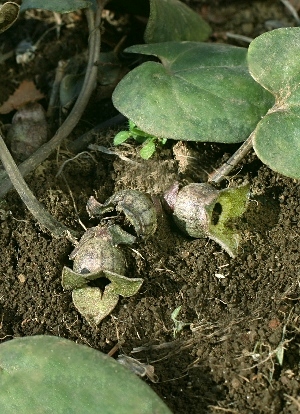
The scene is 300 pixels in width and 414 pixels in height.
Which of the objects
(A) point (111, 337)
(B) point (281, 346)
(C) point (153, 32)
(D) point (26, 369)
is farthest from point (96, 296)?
(C) point (153, 32)

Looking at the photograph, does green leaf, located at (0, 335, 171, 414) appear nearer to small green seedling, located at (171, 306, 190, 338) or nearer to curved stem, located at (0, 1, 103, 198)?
small green seedling, located at (171, 306, 190, 338)

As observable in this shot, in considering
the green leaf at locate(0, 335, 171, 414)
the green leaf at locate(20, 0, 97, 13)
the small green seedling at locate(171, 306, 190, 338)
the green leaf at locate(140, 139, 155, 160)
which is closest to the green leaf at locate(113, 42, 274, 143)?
the green leaf at locate(140, 139, 155, 160)

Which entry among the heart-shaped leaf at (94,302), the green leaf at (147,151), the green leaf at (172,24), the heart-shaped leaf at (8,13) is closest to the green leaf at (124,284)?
the heart-shaped leaf at (94,302)

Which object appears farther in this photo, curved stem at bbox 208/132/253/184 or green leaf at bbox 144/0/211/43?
green leaf at bbox 144/0/211/43

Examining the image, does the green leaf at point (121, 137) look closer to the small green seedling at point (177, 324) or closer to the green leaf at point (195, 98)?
the green leaf at point (195, 98)

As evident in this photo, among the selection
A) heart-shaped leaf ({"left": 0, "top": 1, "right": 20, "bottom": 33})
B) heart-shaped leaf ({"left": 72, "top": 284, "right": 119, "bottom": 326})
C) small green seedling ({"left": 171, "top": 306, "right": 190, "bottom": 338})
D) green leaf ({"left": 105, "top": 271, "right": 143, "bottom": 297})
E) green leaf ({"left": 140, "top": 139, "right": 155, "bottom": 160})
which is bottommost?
small green seedling ({"left": 171, "top": 306, "right": 190, "bottom": 338})

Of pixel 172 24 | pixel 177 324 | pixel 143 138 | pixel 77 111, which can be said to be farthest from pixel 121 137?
pixel 177 324
